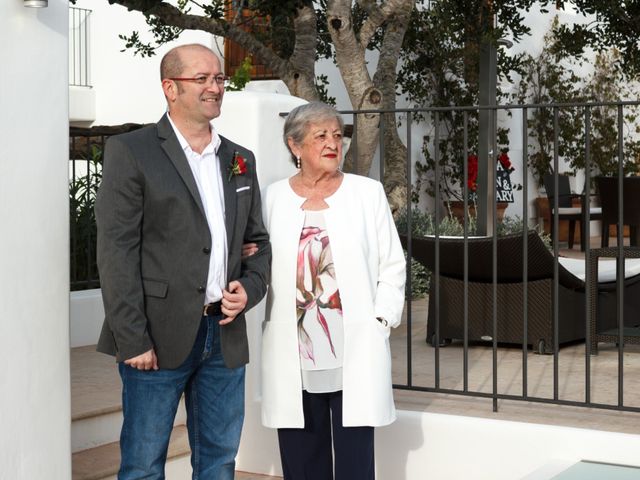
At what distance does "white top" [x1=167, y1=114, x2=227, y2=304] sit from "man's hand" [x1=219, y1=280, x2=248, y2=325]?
0.03 metres

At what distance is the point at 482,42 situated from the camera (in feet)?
35.8

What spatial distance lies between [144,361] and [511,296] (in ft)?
12.4

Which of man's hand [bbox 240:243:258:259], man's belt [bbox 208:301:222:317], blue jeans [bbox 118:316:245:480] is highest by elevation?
man's hand [bbox 240:243:258:259]

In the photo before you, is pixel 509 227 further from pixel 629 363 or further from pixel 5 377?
pixel 5 377

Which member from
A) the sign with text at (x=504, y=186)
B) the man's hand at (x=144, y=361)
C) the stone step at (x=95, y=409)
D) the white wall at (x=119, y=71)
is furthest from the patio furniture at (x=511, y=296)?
the white wall at (x=119, y=71)

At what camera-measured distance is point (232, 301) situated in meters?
3.78

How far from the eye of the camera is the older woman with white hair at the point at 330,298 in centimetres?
421

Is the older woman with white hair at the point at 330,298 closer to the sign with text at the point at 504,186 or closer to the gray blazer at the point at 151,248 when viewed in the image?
the gray blazer at the point at 151,248

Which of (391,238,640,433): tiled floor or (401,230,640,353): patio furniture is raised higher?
(401,230,640,353): patio furniture

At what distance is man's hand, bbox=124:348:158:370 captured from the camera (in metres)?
3.61

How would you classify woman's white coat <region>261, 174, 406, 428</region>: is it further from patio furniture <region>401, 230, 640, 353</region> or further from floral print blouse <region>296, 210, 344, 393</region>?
patio furniture <region>401, 230, 640, 353</region>

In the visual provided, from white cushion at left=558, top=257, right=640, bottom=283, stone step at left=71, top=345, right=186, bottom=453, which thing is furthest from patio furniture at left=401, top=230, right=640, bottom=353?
stone step at left=71, top=345, right=186, bottom=453

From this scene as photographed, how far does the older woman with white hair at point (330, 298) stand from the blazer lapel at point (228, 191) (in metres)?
0.41

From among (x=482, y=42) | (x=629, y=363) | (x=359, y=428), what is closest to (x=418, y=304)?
(x=482, y=42)
